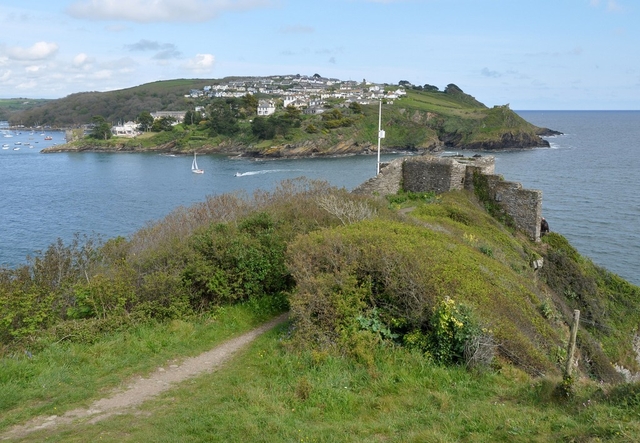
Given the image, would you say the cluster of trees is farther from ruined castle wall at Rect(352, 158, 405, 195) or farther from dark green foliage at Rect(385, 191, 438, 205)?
dark green foliage at Rect(385, 191, 438, 205)

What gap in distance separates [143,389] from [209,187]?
53.6 meters

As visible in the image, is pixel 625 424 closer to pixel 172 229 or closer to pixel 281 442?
pixel 281 442

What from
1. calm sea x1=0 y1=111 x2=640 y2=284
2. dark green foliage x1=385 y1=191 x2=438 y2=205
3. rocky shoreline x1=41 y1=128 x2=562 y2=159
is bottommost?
calm sea x1=0 y1=111 x2=640 y2=284

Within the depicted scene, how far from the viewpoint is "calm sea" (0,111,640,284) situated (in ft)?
119

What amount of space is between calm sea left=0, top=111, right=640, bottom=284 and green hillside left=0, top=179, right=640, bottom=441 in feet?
70.5

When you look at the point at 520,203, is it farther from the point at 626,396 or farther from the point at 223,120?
the point at 223,120

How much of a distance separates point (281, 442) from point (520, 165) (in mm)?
77548

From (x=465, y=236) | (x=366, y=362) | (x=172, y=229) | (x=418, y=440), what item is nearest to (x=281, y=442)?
(x=418, y=440)

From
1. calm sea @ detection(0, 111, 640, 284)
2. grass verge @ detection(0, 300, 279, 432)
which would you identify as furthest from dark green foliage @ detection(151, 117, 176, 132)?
grass verge @ detection(0, 300, 279, 432)

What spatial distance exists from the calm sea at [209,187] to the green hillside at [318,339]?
21499mm

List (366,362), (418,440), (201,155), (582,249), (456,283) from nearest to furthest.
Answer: (418,440) → (366,362) → (456,283) → (582,249) → (201,155)

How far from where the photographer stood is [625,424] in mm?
5727

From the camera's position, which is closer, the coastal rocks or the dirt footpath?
the dirt footpath

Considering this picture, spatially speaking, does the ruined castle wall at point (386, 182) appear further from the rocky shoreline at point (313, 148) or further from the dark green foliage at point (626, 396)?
the rocky shoreline at point (313, 148)
